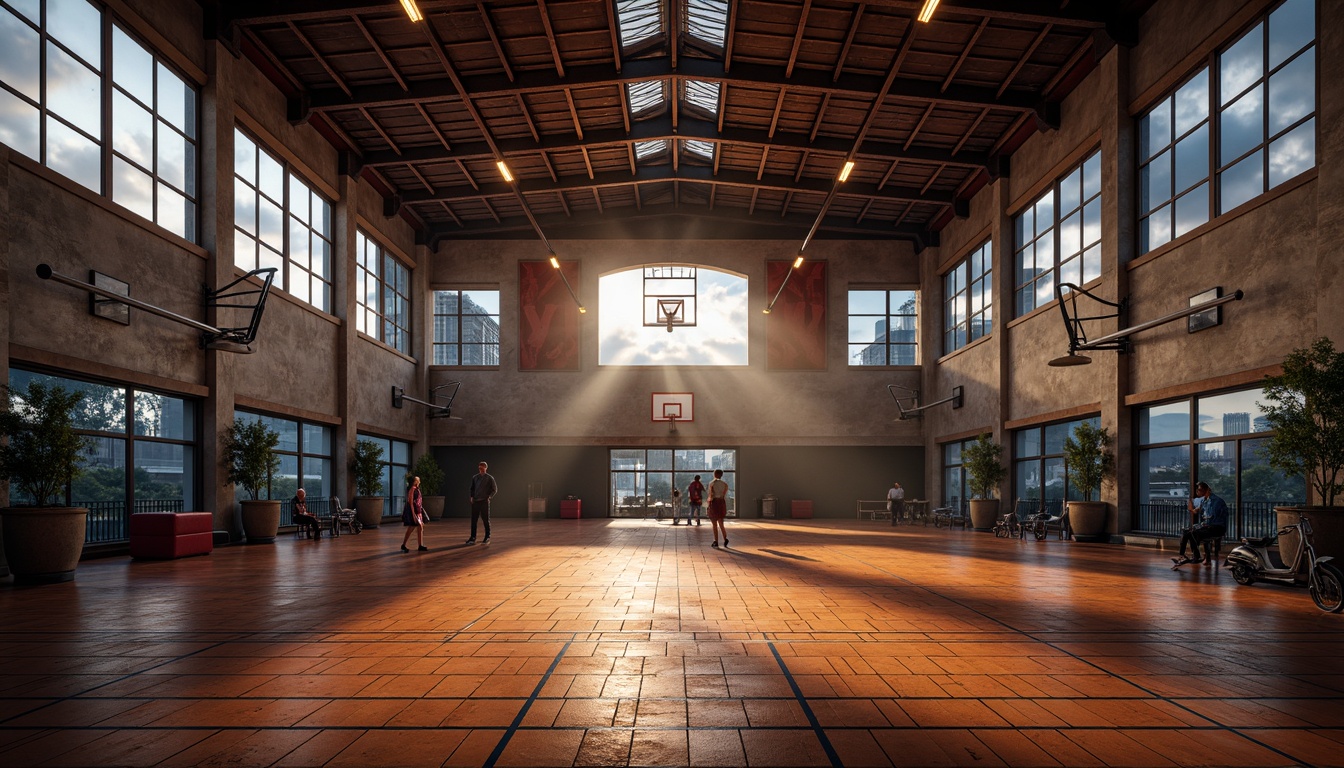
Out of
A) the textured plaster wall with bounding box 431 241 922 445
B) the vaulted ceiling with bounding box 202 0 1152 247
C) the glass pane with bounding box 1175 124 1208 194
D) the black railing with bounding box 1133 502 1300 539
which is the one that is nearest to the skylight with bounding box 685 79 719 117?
the vaulted ceiling with bounding box 202 0 1152 247

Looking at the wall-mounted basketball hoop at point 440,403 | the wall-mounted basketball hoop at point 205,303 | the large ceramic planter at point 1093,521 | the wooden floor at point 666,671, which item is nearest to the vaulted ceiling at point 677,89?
the wall-mounted basketball hoop at point 205,303

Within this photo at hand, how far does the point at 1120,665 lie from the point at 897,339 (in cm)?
2365

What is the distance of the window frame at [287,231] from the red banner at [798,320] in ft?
44.4

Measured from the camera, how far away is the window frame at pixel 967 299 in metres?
22.5

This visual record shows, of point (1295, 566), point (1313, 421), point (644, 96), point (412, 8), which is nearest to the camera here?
point (1295, 566)

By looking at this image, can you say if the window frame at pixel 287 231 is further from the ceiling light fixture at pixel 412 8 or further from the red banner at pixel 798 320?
the red banner at pixel 798 320

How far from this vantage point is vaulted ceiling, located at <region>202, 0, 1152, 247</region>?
15.4 meters

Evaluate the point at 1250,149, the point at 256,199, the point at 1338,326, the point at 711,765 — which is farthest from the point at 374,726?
the point at 256,199

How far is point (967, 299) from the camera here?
24219mm

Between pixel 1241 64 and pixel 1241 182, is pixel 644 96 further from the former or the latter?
pixel 1241 182

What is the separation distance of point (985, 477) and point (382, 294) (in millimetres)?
16658

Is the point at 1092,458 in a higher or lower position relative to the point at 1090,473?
higher

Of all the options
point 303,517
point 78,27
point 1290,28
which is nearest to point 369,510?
point 303,517

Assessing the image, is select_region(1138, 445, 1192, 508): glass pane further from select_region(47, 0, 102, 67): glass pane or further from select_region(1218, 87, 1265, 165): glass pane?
select_region(47, 0, 102, 67): glass pane
